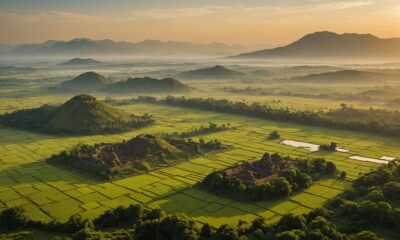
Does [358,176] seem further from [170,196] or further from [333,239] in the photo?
[170,196]

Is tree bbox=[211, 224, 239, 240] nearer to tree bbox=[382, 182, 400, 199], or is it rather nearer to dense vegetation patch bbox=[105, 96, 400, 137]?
tree bbox=[382, 182, 400, 199]

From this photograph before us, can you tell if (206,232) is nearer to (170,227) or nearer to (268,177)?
(170,227)

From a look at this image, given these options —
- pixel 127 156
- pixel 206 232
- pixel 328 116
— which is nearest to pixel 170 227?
→ pixel 206 232

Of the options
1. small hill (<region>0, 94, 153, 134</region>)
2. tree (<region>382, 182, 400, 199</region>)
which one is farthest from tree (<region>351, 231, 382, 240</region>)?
small hill (<region>0, 94, 153, 134</region>)

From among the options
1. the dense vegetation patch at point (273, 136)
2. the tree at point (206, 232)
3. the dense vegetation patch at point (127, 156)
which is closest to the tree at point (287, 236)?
the tree at point (206, 232)

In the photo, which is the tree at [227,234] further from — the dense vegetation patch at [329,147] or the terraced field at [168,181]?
the dense vegetation patch at [329,147]

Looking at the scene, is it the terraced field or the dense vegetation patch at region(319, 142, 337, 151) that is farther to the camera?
the dense vegetation patch at region(319, 142, 337, 151)

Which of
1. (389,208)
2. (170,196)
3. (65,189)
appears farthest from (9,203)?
(389,208)
